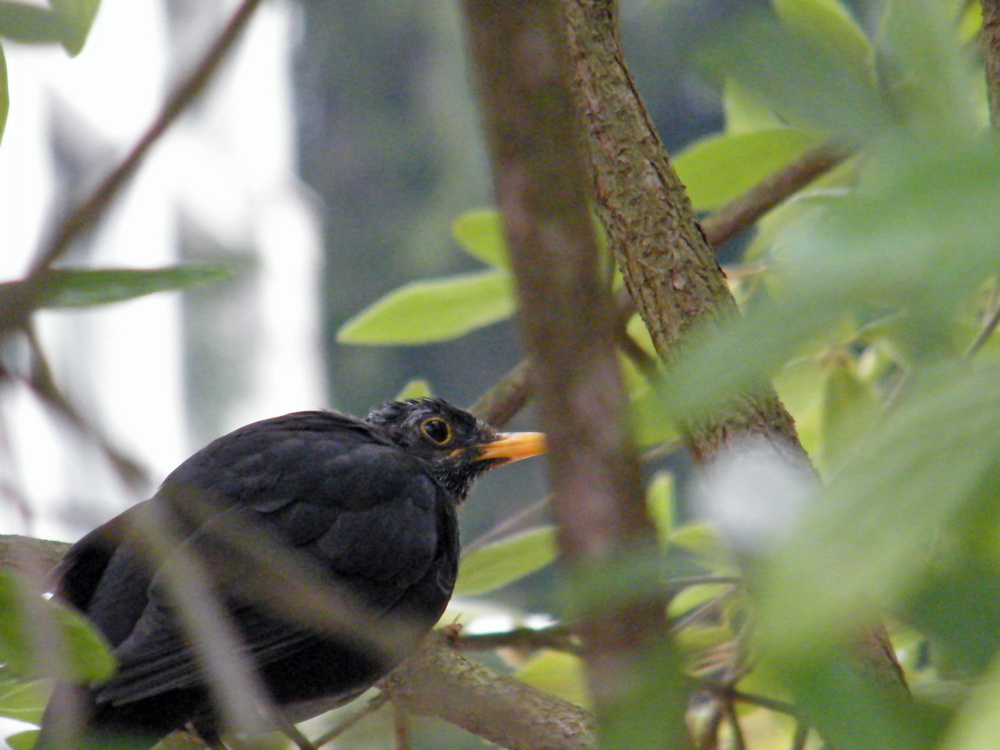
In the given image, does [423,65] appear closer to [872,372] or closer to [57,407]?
[872,372]

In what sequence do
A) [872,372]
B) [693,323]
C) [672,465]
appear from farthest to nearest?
[672,465] → [872,372] → [693,323]

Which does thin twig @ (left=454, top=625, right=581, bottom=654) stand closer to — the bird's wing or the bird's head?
the bird's wing

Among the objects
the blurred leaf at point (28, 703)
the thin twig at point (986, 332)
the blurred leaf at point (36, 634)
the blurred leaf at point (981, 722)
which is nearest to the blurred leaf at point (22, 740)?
the blurred leaf at point (28, 703)

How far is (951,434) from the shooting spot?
19.7 inches

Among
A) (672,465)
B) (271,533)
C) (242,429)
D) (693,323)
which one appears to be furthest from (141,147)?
(672,465)

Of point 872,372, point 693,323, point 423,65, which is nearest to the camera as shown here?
point 693,323

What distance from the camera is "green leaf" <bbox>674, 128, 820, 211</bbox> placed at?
2311mm

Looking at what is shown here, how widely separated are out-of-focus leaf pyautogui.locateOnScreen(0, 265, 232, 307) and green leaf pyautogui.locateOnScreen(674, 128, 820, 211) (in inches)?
58.1

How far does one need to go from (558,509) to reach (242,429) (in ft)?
7.44

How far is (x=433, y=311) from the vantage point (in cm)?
253

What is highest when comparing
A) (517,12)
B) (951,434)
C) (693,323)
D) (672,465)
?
(517,12)

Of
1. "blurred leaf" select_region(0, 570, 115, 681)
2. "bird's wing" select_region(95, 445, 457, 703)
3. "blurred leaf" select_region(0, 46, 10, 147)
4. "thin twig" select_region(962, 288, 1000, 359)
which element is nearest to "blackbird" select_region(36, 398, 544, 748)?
"bird's wing" select_region(95, 445, 457, 703)

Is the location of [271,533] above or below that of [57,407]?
below

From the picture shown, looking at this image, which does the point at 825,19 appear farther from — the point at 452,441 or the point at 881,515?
the point at 452,441
